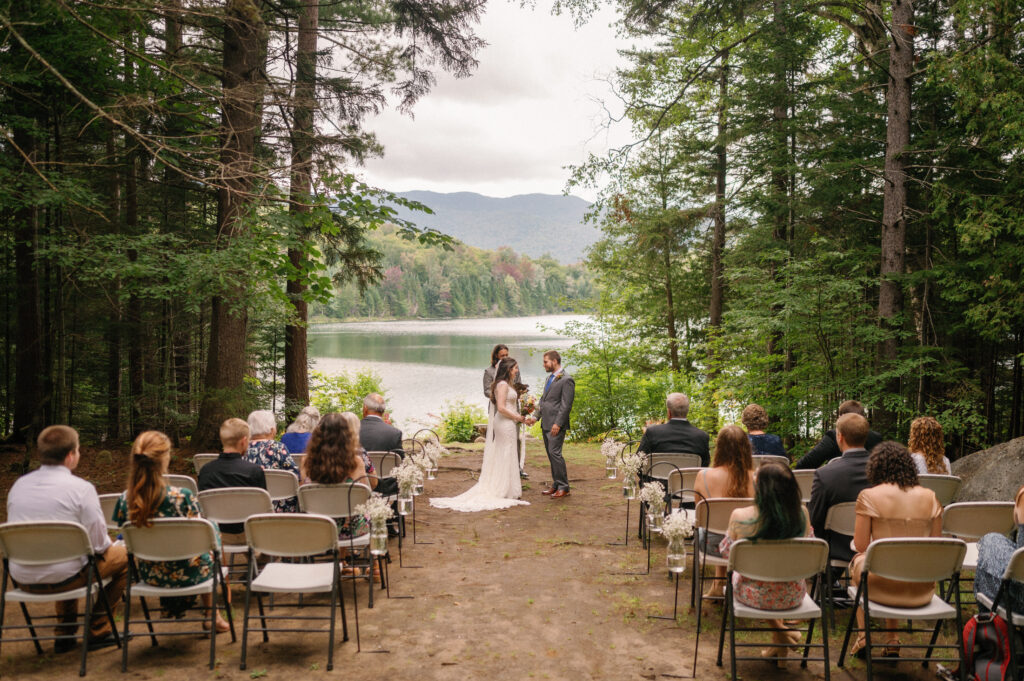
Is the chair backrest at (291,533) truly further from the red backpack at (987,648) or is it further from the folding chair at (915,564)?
the red backpack at (987,648)

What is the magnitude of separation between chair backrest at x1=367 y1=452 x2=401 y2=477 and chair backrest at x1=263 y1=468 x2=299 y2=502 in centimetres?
104

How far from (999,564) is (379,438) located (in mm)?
4746

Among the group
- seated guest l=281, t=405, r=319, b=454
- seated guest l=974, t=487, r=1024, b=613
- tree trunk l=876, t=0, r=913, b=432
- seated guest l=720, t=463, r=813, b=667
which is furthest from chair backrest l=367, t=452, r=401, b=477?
tree trunk l=876, t=0, r=913, b=432

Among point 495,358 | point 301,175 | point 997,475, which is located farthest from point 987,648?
point 301,175

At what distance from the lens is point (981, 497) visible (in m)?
5.75

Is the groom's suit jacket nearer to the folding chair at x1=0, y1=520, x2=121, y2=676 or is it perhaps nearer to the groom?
the groom

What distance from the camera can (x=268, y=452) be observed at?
5.16 meters

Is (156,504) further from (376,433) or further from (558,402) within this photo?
(558,402)

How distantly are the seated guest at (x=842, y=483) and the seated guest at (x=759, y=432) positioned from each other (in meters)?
1.05

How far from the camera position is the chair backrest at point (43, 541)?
11.4 feet

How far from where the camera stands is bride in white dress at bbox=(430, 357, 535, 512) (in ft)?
26.6

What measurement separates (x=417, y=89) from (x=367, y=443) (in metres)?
7.39

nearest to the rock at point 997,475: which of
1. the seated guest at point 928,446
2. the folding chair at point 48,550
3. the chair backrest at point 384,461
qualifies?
the seated guest at point 928,446

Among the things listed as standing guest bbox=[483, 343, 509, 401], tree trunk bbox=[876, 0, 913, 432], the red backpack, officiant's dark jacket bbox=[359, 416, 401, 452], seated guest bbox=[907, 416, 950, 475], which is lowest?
the red backpack
